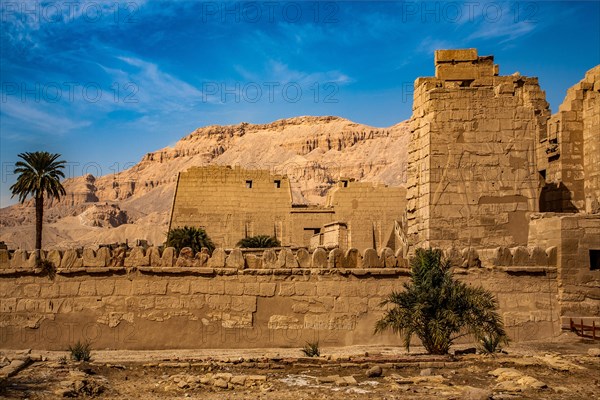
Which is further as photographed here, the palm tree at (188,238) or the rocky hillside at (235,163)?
the rocky hillside at (235,163)

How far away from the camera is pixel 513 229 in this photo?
13727 mm

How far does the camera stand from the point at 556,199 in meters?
16.1

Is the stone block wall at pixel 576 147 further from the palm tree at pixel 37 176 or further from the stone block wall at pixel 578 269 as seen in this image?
the palm tree at pixel 37 176

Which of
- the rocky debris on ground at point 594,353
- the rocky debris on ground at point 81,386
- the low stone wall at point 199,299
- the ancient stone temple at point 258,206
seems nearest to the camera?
the rocky debris on ground at point 81,386

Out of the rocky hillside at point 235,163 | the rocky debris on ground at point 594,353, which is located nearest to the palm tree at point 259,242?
the rocky debris on ground at point 594,353

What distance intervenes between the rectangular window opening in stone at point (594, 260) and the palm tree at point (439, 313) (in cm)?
290

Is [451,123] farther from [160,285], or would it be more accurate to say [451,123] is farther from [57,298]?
[57,298]

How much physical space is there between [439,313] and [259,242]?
26.6m

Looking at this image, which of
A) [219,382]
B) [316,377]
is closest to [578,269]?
[316,377]

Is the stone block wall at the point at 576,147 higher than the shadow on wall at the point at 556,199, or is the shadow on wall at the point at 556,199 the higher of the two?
the stone block wall at the point at 576,147

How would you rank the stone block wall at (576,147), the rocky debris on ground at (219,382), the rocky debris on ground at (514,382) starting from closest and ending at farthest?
the rocky debris on ground at (514,382), the rocky debris on ground at (219,382), the stone block wall at (576,147)

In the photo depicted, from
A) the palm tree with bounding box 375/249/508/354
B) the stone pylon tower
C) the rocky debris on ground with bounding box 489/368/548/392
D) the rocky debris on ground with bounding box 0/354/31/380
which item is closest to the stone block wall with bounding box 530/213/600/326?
the stone pylon tower

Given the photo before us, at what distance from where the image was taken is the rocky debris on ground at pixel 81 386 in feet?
25.3

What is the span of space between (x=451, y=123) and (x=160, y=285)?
21.8ft
